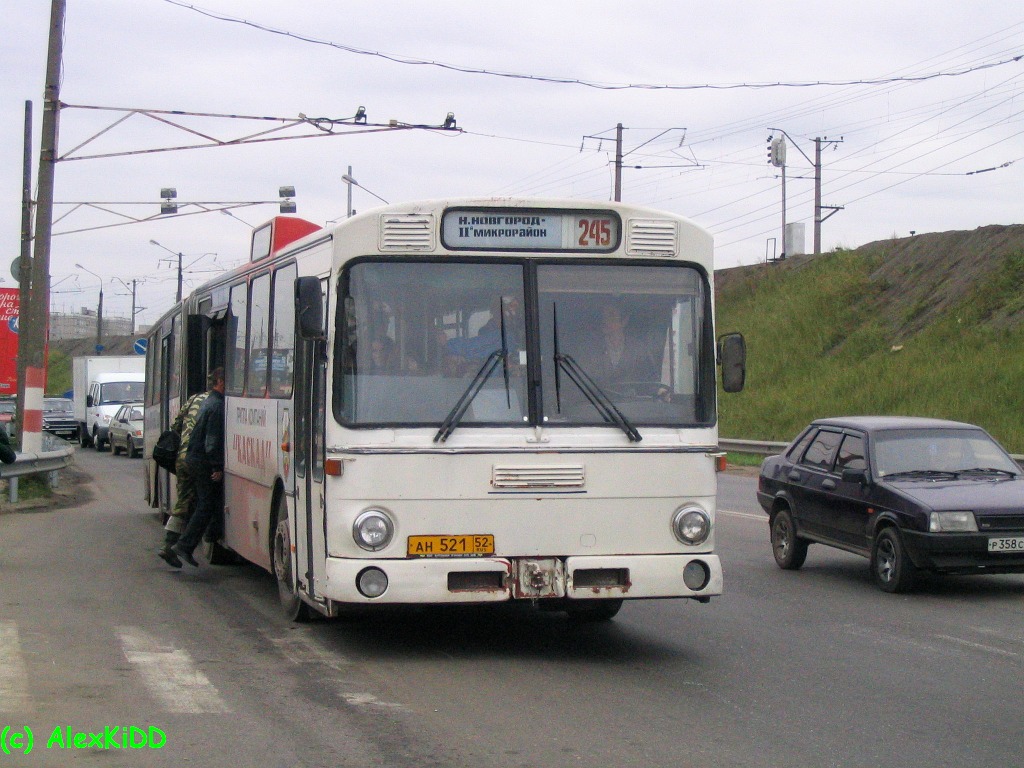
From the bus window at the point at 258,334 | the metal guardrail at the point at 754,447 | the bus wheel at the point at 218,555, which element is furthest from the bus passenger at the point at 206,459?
the metal guardrail at the point at 754,447

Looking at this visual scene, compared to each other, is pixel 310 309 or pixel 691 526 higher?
pixel 310 309

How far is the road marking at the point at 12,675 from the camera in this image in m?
7.04

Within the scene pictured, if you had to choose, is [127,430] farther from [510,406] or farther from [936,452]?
[510,406]

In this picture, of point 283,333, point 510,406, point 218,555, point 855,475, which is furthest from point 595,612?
point 218,555

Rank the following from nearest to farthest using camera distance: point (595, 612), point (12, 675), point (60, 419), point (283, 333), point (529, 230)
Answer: point (12, 675) < point (529, 230) < point (595, 612) < point (283, 333) < point (60, 419)

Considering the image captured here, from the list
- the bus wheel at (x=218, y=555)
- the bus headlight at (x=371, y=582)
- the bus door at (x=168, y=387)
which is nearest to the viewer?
the bus headlight at (x=371, y=582)

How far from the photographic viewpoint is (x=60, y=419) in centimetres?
5047

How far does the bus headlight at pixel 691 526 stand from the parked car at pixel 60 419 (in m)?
43.3

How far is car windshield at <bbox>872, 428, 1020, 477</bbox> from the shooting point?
40.4ft

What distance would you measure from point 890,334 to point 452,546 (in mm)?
37943

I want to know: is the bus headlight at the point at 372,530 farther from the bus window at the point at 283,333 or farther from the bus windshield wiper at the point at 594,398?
the bus window at the point at 283,333

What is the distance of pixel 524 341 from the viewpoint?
27.2 feet

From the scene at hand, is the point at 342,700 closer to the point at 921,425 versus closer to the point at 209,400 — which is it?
the point at 209,400

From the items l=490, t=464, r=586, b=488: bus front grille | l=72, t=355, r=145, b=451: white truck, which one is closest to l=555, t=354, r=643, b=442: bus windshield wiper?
l=490, t=464, r=586, b=488: bus front grille
